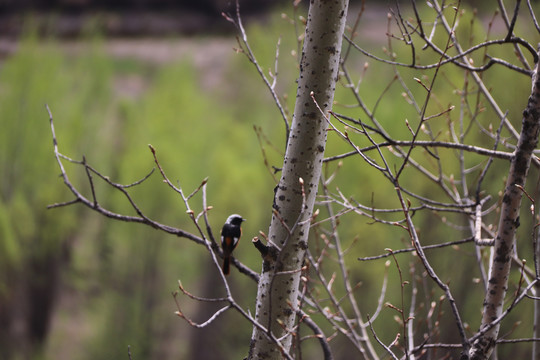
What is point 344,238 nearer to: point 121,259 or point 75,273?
point 121,259

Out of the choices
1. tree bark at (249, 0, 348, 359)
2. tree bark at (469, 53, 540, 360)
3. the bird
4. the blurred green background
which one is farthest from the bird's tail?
the blurred green background

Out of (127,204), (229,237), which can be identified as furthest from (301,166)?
(127,204)

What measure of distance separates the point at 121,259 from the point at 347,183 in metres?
6.34

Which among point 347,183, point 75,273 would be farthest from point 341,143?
point 75,273

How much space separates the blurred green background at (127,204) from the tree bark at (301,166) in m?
6.97

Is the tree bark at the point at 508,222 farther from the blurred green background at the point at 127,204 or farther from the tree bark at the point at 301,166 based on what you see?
the blurred green background at the point at 127,204

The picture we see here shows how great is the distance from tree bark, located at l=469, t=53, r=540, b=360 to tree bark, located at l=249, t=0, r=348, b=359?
0.47m

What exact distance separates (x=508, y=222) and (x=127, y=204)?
10.9 metres

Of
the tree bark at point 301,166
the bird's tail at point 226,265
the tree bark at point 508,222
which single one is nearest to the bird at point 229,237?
the bird's tail at point 226,265

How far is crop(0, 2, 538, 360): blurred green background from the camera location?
1034 cm

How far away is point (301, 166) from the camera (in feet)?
4.45

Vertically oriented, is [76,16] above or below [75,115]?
above

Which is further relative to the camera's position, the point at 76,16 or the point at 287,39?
the point at 76,16

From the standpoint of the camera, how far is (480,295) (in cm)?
796
